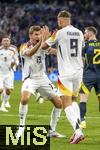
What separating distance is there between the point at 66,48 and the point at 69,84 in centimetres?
70

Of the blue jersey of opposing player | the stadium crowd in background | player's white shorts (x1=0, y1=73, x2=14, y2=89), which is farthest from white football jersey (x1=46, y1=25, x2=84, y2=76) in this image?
the stadium crowd in background

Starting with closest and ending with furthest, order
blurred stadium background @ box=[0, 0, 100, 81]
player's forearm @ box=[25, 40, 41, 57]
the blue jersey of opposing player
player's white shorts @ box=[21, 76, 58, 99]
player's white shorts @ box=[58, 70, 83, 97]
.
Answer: player's white shorts @ box=[58, 70, 83, 97] < player's forearm @ box=[25, 40, 41, 57] < player's white shorts @ box=[21, 76, 58, 99] < the blue jersey of opposing player < blurred stadium background @ box=[0, 0, 100, 81]

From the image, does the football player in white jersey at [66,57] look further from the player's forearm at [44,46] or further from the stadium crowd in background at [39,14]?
the stadium crowd in background at [39,14]

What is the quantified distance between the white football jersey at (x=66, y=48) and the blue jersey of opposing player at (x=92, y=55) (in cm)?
240

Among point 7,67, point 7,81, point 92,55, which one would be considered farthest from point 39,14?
point 92,55

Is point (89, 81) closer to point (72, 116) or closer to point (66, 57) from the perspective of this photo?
point (66, 57)

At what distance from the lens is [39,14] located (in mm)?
45781

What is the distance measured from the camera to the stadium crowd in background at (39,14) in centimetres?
4347

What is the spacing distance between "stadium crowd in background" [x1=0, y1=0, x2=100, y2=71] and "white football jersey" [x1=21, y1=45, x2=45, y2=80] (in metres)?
28.1

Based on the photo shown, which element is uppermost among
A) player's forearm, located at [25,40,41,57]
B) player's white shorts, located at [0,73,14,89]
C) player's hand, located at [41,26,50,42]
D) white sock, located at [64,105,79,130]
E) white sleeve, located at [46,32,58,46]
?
player's hand, located at [41,26,50,42]

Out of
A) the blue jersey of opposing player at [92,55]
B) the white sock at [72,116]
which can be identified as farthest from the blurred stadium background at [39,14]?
the white sock at [72,116]

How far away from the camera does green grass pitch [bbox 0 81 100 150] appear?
11766 millimetres

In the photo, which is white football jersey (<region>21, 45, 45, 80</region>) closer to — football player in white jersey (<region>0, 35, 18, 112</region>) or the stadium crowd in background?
football player in white jersey (<region>0, 35, 18, 112</region>)

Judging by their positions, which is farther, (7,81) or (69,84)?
(7,81)
